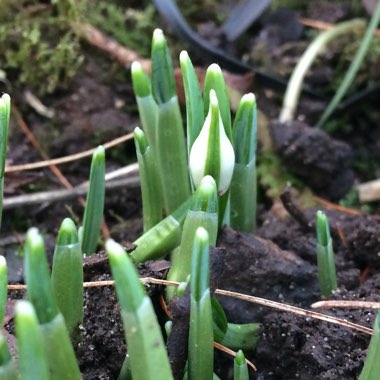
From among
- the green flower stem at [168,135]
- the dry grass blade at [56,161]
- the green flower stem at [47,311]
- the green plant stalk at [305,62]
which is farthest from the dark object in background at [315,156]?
the green flower stem at [47,311]

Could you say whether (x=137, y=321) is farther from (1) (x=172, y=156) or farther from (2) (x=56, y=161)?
(2) (x=56, y=161)

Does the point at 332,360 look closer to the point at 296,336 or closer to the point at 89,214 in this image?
the point at 296,336

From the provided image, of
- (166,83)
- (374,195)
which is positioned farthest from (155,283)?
(374,195)

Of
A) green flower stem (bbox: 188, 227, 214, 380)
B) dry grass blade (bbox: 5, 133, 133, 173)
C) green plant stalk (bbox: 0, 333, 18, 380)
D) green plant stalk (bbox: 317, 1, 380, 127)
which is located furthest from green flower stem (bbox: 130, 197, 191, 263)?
green plant stalk (bbox: 317, 1, 380, 127)

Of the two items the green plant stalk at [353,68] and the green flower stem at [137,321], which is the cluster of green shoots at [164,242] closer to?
the green flower stem at [137,321]

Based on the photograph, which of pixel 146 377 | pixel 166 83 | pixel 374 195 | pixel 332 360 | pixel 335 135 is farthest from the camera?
pixel 335 135

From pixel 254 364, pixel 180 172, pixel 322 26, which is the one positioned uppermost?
pixel 322 26
